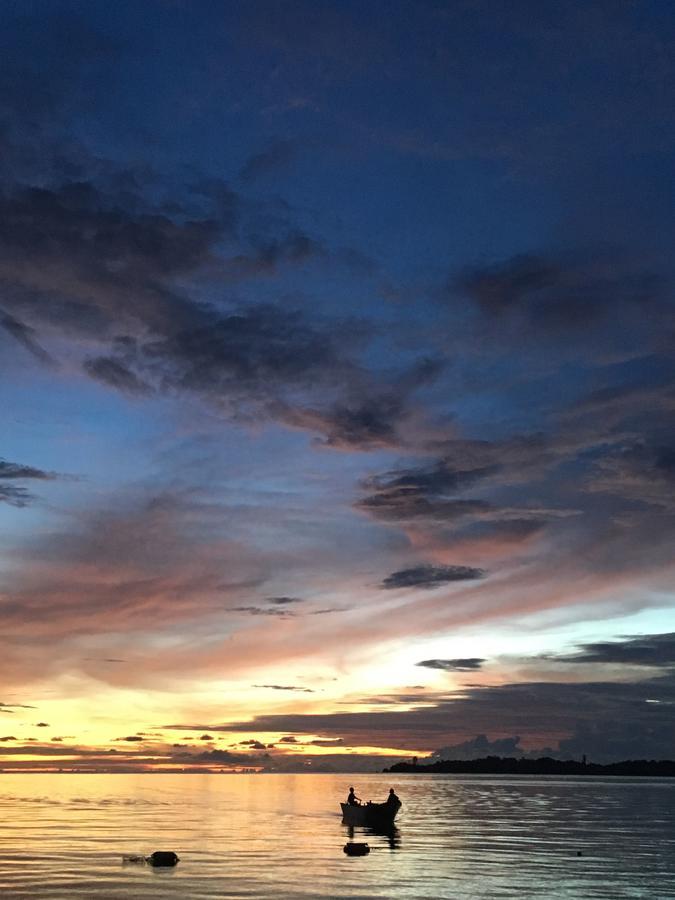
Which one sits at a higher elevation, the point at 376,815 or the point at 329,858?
the point at 376,815

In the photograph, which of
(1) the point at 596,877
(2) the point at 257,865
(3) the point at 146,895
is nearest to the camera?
(3) the point at 146,895

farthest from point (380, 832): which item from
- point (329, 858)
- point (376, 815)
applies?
point (329, 858)

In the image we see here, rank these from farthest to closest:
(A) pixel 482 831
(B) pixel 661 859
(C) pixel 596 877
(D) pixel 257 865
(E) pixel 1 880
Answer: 1. (A) pixel 482 831
2. (B) pixel 661 859
3. (D) pixel 257 865
4. (C) pixel 596 877
5. (E) pixel 1 880

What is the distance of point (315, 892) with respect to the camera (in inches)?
2311

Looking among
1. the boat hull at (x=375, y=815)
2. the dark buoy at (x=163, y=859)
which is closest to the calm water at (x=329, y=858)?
the dark buoy at (x=163, y=859)

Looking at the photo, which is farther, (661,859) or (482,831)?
(482,831)

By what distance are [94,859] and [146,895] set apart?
71.9 ft

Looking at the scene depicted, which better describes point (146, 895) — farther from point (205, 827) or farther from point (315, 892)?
point (205, 827)

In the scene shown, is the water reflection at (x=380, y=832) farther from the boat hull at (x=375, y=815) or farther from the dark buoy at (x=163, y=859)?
the dark buoy at (x=163, y=859)

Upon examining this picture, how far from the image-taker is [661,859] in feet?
270

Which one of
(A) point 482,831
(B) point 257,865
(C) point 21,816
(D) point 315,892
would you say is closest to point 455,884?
(D) point 315,892

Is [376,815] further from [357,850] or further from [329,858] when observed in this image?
[329,858]

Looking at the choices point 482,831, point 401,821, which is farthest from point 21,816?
point 482,831

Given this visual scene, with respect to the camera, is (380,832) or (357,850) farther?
(380,832)
